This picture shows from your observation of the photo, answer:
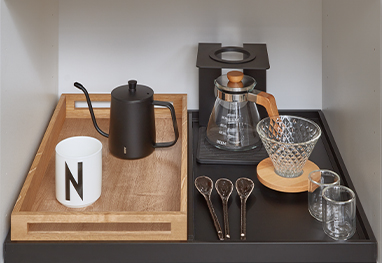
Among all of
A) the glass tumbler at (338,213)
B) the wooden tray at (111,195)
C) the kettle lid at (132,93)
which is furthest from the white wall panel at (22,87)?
the glass tumbler at (338,213)

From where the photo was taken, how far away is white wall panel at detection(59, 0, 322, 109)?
138cm

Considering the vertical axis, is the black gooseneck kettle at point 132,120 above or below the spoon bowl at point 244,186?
above

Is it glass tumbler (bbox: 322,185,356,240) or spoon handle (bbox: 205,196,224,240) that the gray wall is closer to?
glass tumbler (bbox: 322,185,356,240)

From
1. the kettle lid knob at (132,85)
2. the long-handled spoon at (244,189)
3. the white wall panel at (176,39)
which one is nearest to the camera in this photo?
the long-handled spoon at (244,189)

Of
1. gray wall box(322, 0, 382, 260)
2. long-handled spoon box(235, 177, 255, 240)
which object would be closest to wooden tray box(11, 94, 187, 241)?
long-handled spoon box(235, 177, 255, 240)

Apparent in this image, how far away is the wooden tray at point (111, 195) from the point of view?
36.8 inches

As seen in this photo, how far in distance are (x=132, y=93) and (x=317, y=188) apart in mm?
469

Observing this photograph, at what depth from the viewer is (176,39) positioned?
4.63ft

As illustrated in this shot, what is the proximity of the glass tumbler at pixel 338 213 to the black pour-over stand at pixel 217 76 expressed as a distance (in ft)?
0.83

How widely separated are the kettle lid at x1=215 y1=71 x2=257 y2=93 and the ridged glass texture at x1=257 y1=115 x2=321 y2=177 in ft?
0.31

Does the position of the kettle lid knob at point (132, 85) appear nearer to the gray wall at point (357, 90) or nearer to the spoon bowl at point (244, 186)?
the spoon bowl at point (244, 186)

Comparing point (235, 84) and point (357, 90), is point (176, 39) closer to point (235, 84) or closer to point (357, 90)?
point (235, 84)

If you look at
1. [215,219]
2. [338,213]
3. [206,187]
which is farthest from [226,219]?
[338,213]

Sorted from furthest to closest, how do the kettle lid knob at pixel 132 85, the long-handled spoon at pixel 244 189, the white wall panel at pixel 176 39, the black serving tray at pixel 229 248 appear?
1. the white wall panel at pixel 176 39
2. the kettle lid knob at pixel 132 85
3. the long-handled spoon at pixel 244 189
4. the black serving tray at pixel 229 248
